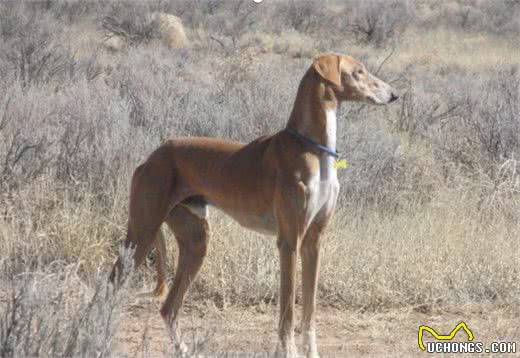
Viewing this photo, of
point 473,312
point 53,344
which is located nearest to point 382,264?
point 473,312

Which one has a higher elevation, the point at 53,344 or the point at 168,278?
the point at 53,344

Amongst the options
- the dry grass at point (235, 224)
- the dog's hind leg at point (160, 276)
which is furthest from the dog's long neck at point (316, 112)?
the dry grass at point (235, 224)

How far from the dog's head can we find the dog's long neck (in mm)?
53

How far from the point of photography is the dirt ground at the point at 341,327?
22.3ft

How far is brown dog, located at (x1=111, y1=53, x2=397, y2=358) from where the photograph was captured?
604 cm

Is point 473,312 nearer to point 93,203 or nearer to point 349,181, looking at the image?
point 349,181

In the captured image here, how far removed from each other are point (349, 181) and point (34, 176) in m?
2.92

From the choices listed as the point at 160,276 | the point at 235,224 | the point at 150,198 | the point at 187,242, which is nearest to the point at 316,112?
the point at 150,198

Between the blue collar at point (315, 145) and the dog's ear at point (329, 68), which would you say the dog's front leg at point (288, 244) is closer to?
the blue collar at point (315, 145)

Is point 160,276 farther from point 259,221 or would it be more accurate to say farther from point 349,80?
point 349,80

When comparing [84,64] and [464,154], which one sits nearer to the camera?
[464,154]

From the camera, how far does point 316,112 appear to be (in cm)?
618

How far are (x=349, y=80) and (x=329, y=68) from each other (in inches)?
6.4

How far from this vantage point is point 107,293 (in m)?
4.69
